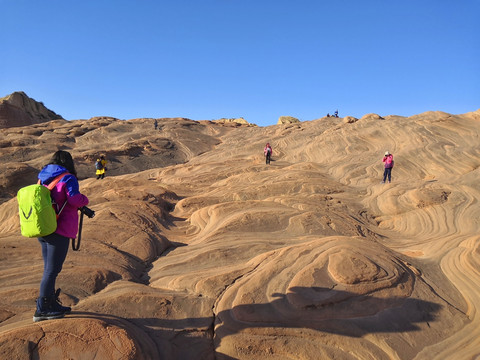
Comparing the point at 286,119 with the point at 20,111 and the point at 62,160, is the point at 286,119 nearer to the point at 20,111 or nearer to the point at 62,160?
the point at 20,111

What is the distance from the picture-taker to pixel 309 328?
4.33 m

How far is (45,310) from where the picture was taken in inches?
143

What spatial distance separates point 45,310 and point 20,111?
176ft

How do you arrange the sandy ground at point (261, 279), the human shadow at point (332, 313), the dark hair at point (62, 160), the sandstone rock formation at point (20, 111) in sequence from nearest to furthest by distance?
the dark hair at point (62, 160), the sandy ground at point (261, 279), the human shadow at point (332, 313), the sandstone rock formation at point (20, 111)

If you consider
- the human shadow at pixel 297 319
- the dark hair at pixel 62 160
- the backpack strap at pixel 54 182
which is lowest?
the human shadow at pixel 297 319

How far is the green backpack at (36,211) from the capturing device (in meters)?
3.26

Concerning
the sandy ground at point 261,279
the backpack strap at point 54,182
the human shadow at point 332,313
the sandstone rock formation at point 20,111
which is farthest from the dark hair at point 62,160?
the sandstone rock formation at point 20,111

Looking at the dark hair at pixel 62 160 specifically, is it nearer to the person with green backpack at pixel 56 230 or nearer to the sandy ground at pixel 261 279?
the person with green backpack at pixel 56 230

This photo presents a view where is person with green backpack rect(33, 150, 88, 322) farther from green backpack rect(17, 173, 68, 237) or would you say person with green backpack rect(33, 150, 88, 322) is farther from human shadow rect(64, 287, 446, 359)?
human shadow rect(64, 287, 446, 359)

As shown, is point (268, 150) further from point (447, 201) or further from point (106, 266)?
point (106, 266)

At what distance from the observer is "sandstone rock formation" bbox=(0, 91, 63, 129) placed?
4512 cm

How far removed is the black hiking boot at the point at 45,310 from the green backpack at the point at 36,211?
76cm

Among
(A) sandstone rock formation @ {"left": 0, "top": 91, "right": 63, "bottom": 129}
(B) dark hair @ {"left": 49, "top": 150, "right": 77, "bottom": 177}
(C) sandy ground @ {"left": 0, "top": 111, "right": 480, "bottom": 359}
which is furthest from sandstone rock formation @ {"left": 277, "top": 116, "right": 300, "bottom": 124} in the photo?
(B) dark hair @ {"left": 49, "top": 150, "right": 77, "bottom": 177}

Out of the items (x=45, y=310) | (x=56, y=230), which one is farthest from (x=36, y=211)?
(x=45, y=310)
